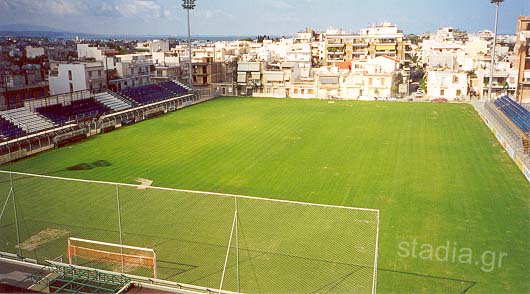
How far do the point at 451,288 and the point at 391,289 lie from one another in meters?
1.57

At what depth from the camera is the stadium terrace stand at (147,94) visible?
4359 cm

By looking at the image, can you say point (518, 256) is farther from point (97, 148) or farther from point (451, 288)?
point (97, 148)

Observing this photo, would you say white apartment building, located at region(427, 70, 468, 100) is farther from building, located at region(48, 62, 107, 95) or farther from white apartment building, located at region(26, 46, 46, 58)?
white apartment building, located at region(26, 46, 46, 58)

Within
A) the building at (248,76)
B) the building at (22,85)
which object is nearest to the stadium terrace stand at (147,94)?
the building at (22,85)

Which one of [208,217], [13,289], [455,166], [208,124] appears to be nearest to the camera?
[13,289]

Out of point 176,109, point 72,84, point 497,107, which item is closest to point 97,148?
point 176,109

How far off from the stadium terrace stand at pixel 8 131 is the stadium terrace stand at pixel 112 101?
1038 centimetres

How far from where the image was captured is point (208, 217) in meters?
16.2

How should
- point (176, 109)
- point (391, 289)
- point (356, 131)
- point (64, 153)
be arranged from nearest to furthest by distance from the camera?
point (391, 289), point (64, 153), point (356, 131), point (176, 109)

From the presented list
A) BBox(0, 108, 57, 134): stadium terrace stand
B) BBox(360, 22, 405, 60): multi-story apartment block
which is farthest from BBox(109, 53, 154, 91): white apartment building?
BBox(360, 22, 405, 60): multi-story apartment block

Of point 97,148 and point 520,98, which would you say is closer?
point 97,148

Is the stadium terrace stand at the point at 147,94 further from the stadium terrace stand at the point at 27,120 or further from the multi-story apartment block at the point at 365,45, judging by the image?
the multi-story apartment block at the point at 365,45

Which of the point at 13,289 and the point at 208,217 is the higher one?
the point at 13,289

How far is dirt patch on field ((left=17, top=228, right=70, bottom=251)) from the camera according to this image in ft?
45.4
